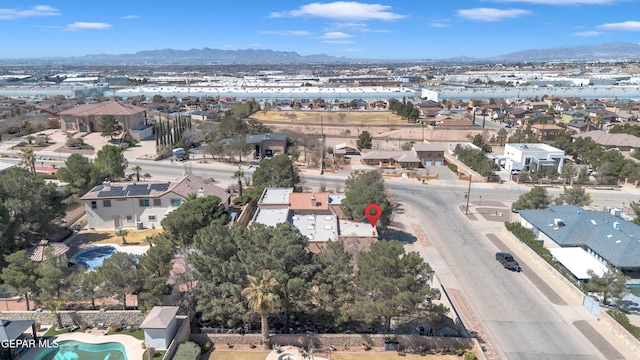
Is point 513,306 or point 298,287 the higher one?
point 298,287

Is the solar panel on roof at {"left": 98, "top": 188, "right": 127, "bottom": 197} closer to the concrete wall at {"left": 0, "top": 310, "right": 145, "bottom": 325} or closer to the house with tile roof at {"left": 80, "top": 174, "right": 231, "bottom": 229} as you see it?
the house with tile roof at {"left": 80, "top": 174, "right": 231, "bottom": 229}

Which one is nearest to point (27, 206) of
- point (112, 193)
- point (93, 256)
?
point (93, 256)

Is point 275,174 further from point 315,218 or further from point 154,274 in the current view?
point 154,274

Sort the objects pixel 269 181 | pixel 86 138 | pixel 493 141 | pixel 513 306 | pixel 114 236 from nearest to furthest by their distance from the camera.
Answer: pixel 513 306
pixel 114 236
pixel 269 181
pixel 86 138
pixel 493 141

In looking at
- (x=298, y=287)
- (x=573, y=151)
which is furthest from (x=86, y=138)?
(x=573, y=151)

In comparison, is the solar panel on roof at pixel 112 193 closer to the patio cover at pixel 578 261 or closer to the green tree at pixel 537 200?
the patio cover at pixel 578 261

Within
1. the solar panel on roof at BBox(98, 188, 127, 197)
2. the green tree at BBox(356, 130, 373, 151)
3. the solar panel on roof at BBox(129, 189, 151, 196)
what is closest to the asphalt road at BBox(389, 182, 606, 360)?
the solar panel on roof at BBox(129, 189, 151, 196)

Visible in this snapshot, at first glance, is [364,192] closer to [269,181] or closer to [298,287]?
[269,181]

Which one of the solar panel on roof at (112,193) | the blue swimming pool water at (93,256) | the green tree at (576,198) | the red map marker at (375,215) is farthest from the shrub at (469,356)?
the solar panel on roof at (112,193)
